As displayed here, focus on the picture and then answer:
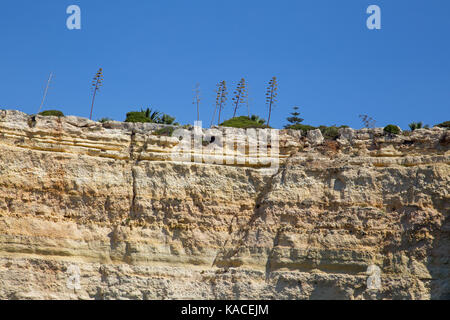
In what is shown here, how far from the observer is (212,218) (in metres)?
25.7

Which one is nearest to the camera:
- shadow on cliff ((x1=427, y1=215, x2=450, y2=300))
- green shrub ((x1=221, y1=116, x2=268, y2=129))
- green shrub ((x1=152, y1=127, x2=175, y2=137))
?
shadow on cliff ((x1=427, y1=215, x2=450, y2=300))

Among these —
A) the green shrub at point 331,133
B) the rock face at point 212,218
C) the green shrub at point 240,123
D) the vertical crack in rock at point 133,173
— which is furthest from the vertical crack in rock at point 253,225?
the green shrub at point 240,123

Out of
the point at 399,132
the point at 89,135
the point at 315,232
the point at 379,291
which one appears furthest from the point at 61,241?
the point at 399,132

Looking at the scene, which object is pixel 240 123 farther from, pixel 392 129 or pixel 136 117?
pixel 392 129

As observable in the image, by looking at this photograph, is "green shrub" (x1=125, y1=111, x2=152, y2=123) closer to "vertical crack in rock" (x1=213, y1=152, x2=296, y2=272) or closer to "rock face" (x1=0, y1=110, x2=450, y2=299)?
"rock face" (x1=0, y1=110, x2=450, y2=299)

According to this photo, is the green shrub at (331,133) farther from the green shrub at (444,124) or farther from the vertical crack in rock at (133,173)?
the vertical crack in rock at (133,173)

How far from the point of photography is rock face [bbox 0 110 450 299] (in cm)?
2398

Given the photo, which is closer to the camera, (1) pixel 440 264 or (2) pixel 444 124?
(1) pixel 440 264

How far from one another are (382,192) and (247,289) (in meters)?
5.78

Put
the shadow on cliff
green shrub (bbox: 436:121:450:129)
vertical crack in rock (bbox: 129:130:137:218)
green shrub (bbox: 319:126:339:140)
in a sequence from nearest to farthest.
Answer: the shadow on cliff, vertical crack in rock (bbox: 129:130:137:218), green shrub (bbox: 319:126:339:140), green shrub (bbox: 436:121:450:129)

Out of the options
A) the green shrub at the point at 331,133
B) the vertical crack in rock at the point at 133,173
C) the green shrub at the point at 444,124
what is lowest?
the vertical crack in rock at the point at 133,173

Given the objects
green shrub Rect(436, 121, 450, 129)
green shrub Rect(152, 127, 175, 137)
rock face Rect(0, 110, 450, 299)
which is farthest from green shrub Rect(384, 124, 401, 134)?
green shrub Rect(152, 127, 175, 137)

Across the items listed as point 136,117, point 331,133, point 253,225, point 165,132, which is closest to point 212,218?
point 253,225

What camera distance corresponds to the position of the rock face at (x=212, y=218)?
2398cm
